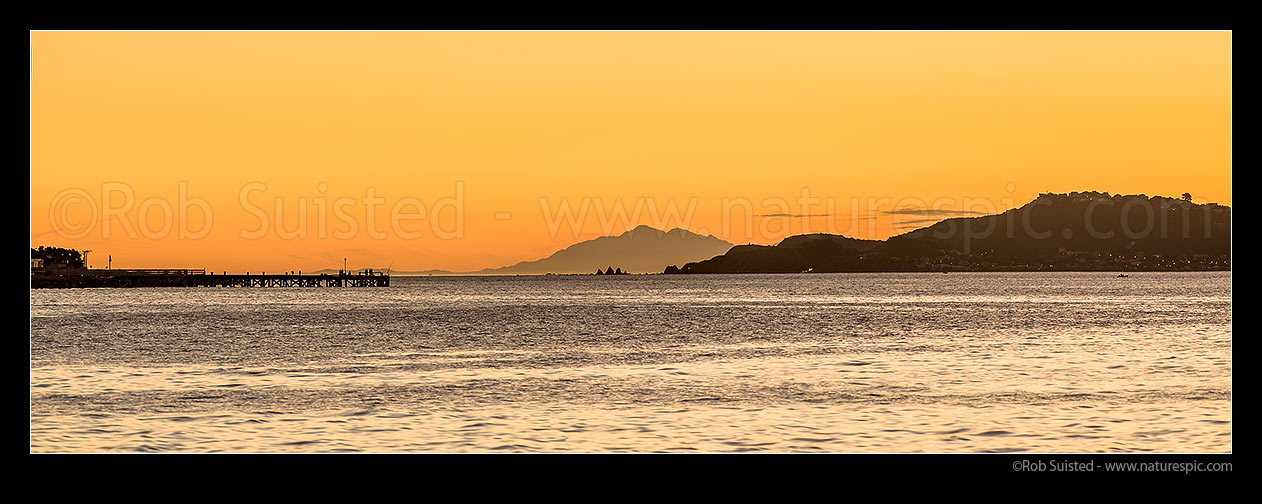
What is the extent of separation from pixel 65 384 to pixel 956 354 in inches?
1322

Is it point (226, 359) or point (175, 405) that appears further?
point (226, 359)

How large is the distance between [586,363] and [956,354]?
15897 millimetres

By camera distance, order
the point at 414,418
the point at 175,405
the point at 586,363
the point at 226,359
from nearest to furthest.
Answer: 1. the point at 414,418
2. the point at 175,405
3. the point at 586,363
4. the point at 226,359

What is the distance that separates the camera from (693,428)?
76.9 feet

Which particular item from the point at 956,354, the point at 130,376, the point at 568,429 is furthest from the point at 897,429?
the point at 130,376

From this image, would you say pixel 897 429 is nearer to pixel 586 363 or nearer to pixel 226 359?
pixel 586 363
